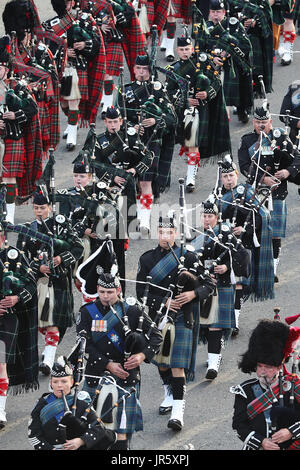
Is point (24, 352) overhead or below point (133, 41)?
below

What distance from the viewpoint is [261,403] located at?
1086cm

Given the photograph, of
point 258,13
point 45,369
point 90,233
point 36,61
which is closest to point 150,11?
point 258,13

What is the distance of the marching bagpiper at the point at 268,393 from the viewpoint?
1078 cm

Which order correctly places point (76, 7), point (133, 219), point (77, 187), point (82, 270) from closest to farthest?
point (82, 270) < point (77, 187) < point (133, 219) < point (76, 7)

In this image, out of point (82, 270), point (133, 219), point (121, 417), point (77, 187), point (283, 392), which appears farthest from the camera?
point (133, 219)

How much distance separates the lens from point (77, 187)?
14.2 meters

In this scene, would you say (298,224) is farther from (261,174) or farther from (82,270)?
(82,270)

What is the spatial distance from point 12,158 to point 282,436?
5783mm

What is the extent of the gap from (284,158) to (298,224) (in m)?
1.41

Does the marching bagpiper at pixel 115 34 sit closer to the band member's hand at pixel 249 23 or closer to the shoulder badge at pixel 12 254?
the band member's hand at pixel 249 23

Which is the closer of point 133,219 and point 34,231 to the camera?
point 34,231

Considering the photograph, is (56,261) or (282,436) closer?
(282,436)

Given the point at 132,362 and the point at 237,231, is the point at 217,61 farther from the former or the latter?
the point at 132,362
